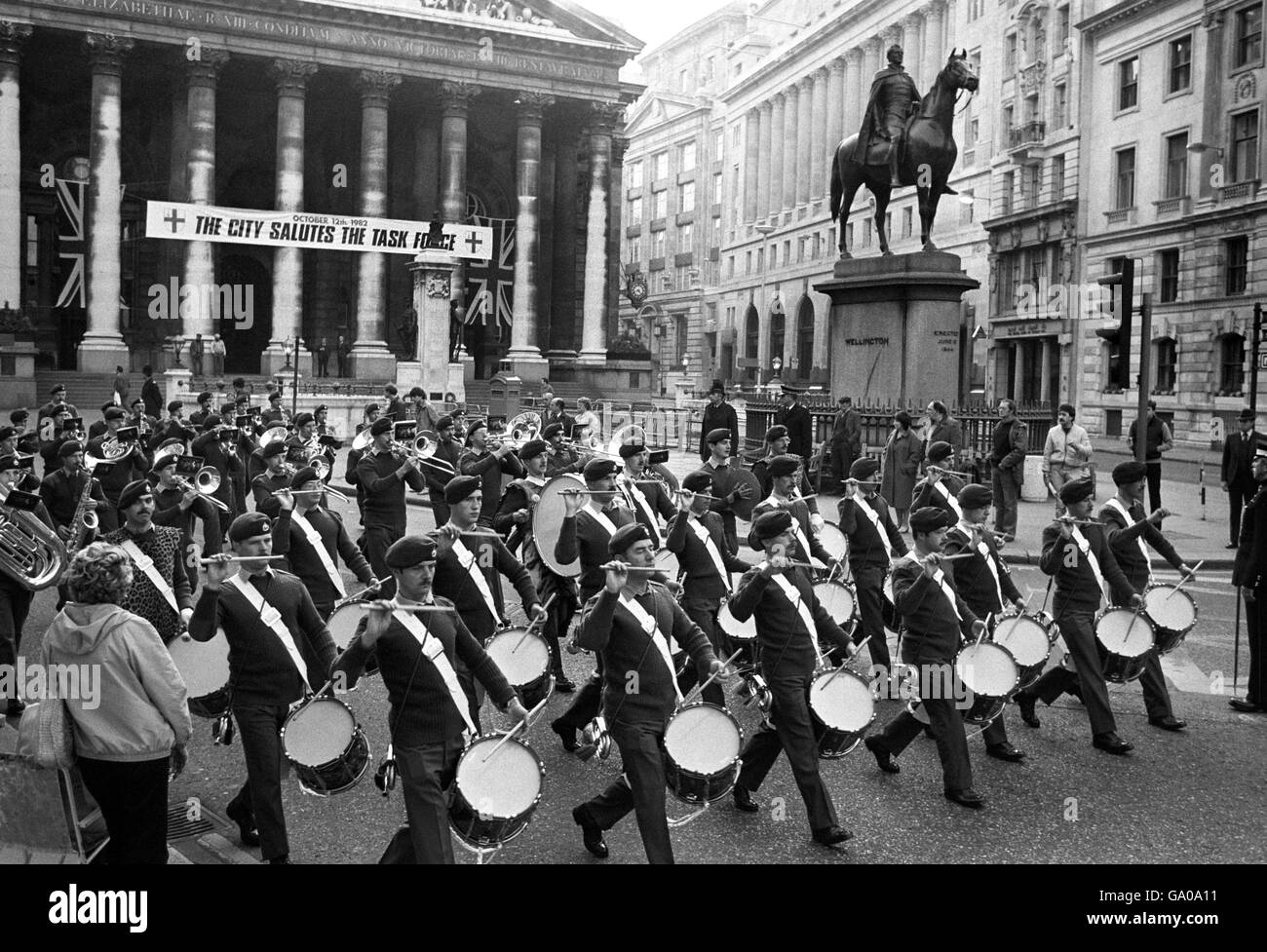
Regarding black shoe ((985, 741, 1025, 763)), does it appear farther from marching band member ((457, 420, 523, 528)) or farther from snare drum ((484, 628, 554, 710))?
marching band member ((457, 420, 523, 528))

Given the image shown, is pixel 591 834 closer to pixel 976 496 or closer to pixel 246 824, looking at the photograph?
pixel 246 824

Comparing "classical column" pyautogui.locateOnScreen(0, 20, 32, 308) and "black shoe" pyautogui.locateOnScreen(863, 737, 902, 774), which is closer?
"black shoe" pyautogui.locateOnScreen(863, 737, 902, 774)

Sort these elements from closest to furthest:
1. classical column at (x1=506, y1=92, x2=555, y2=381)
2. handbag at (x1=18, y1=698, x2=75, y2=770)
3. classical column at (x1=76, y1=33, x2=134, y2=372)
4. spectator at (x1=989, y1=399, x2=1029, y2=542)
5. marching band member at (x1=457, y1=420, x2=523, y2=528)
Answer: handbag at (x1=18, y1=698, x2=75, y2=770)
marching band member at (x1=457, y1=420, x2=523, y2=528)
spectator at (x1=989, y1=399, x2=1029, y2=542)
classical column at (x1=76, y1=33, x2=134, y2=372)
classical column at (x1=506, y1=92, x2=555, y2=381)

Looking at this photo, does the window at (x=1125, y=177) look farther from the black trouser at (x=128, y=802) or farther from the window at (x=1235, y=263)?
the black trouser at (x=128, y=802)

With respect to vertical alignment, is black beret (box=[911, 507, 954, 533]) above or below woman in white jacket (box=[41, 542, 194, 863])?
above

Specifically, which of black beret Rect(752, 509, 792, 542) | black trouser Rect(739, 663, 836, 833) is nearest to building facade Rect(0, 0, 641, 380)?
black beret Rect(752, 509, 792, 542)

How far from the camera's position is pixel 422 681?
6094 millimetres

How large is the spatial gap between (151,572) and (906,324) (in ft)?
54.5

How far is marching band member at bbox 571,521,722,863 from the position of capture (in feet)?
21.4

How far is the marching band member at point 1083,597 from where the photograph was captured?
892cm

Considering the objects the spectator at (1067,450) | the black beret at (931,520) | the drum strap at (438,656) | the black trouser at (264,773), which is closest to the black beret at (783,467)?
the black beret at (931,520)

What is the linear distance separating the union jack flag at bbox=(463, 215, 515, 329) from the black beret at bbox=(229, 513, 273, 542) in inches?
1814
